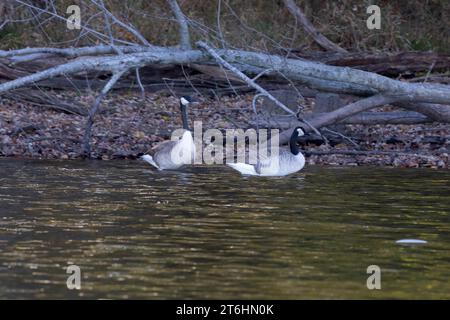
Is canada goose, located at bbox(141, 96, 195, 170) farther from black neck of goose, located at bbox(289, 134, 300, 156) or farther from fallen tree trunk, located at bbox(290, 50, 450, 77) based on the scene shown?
fallen tree trunk, located at bbox(290, 50, 450, 77)

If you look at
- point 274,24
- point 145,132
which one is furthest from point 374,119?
point 274,24

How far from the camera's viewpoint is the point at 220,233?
9.75 meters

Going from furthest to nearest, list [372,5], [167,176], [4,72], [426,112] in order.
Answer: [372,5]
[4,72]
[426,112]
[167,176]

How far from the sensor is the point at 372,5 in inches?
850

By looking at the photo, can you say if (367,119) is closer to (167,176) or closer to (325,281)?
(167,176)

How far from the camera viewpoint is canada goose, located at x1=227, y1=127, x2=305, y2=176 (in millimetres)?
14031

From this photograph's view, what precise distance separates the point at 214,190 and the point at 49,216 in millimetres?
2779

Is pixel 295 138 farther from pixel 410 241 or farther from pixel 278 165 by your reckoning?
pixel 410 241

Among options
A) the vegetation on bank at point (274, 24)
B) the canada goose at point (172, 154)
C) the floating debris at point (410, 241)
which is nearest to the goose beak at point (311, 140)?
the canada goose at point (172, 154)

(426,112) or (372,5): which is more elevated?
(372,5)

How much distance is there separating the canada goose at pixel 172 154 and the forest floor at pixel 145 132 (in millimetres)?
1125

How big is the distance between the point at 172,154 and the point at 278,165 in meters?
1.71

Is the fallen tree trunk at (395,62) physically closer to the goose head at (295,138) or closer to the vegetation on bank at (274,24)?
the vegetation on bank at (274,24)

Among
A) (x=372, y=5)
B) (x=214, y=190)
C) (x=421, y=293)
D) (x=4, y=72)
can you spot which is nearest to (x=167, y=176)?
(x=214, y=190)
